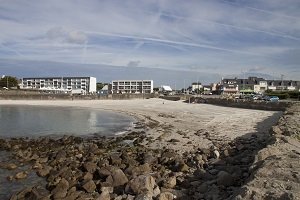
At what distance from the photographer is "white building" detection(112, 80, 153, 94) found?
516ft

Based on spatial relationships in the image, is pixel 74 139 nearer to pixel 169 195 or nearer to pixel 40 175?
pixel 40 175

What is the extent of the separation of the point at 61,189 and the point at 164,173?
3.64 m

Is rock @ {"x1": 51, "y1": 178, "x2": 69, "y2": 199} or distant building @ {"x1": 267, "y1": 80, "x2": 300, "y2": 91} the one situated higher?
distant building @ {"x1": 267, "y1": 80, "x2": 300, "y2": 91}

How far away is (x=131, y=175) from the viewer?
1286cm

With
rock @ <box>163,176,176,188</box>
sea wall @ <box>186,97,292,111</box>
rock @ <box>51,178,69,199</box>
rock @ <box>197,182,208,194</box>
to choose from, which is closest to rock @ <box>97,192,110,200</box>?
rock @ <box>51,178,69,199</box>

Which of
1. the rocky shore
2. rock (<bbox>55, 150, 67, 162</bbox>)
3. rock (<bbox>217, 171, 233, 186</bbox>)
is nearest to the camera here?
the rocky shore

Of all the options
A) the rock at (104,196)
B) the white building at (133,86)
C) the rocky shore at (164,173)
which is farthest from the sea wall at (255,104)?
the white building at (133,86)

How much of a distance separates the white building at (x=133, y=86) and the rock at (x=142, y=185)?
145 meters

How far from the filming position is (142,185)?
10539 millimetres

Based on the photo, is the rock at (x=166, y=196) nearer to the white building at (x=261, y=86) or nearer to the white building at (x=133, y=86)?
the white building at (x=261, y=86)

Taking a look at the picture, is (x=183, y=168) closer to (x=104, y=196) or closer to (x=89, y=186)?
(x=89, y=186)

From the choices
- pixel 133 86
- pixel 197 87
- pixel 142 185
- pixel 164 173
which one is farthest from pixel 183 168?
pixel 197 87

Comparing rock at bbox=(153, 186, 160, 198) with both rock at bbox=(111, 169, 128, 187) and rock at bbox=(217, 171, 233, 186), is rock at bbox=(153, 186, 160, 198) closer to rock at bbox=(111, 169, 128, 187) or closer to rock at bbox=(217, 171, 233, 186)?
rock at bbox=(111, 169, 128, 187)

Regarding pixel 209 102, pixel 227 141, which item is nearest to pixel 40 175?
pixel 227 141
